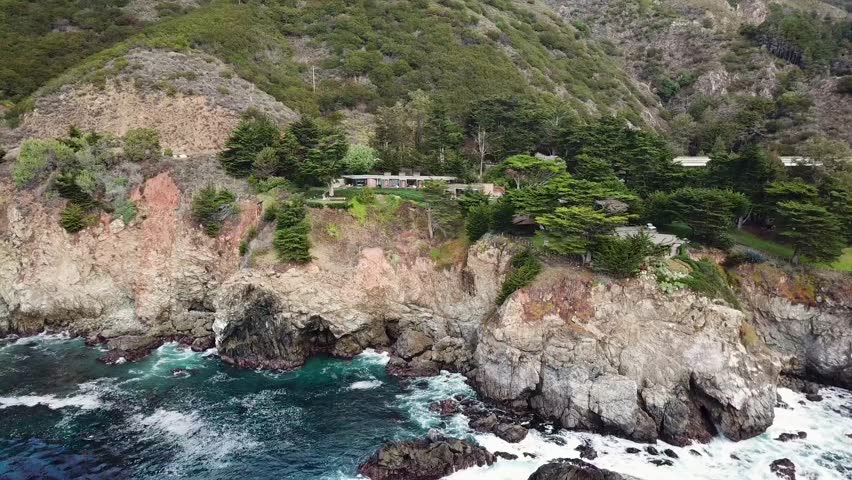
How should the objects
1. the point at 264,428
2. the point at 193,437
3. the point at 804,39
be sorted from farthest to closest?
1. the point at 804,39
2. the point at 264,428
3. the point at 193,437

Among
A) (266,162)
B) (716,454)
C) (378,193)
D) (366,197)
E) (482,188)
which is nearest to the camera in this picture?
(716,454)

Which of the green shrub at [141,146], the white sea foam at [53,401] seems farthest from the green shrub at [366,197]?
the white sea foam at [53,401]

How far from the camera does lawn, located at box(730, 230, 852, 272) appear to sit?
42.1 metres

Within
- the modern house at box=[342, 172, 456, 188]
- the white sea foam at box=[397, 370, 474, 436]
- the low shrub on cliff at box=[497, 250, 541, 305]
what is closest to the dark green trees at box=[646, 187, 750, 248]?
the low shrub on cliff at box=[497, 250, 541, 305]

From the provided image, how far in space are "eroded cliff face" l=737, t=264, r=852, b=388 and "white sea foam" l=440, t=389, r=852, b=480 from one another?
595 cm

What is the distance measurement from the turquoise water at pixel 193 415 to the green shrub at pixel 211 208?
39.3 ft

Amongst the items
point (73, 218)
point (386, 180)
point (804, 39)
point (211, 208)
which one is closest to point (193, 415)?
point (211, 208)

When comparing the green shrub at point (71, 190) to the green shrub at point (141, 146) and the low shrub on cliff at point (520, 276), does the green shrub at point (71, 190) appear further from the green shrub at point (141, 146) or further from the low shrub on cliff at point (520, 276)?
the low shrub on cliff at point (520, 276)

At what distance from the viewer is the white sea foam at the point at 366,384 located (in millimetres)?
38269

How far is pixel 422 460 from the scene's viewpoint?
94.7 feet

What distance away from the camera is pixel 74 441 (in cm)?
3138

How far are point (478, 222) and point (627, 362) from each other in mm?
17048

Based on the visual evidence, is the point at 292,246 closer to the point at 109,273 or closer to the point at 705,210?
the point at 109,273

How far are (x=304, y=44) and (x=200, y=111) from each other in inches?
1253
